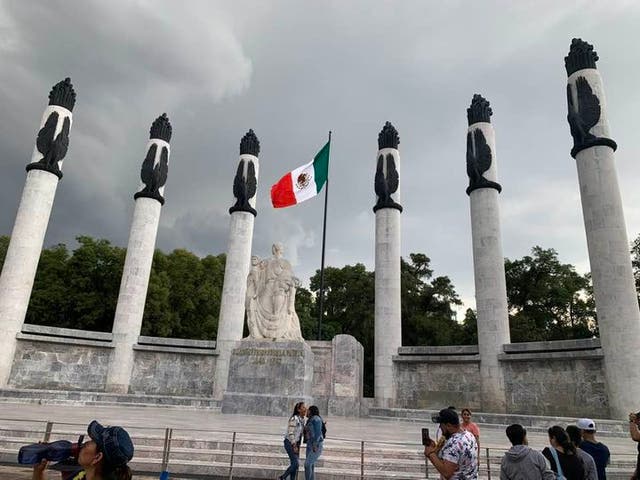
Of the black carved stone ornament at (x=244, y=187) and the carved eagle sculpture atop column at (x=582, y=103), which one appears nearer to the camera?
the carved eagle sculpture atop column at (x=582, y=103)

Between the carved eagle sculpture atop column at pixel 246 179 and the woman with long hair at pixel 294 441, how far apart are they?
1930cm

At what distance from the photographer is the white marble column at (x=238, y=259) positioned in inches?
856

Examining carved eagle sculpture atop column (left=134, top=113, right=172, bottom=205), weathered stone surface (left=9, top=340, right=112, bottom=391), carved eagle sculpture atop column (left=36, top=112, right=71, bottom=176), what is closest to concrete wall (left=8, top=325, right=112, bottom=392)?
weathered stone surface (left=9, top=340, right=112, bottom=391)

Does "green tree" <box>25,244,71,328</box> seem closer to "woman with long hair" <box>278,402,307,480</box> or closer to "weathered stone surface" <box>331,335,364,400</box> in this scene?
"weathered stone surface" <box>331,335,364,400</box>

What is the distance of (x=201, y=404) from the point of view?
647 inches

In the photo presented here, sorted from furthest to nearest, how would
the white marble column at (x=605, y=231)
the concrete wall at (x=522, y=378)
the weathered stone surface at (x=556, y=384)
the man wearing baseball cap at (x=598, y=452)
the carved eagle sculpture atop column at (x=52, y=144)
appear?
the carved eagle sculpture atop column at (x=52, y=144) → the concrete wall at (x=522, y=378) → the weathered stone surface at (x=556, y=384) → the white marble column at (x=605, y=231) → the man wearing baseball cap at (x=598, y=452)

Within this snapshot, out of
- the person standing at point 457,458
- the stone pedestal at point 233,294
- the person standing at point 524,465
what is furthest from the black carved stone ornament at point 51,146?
the person standing at point 524,465

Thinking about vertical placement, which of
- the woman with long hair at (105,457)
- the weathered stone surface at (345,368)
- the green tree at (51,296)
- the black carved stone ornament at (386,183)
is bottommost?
the woman with long hair at (105,457)

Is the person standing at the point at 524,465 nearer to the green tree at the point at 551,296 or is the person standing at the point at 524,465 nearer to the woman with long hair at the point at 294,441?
the woman with long hair at the point at 294,441

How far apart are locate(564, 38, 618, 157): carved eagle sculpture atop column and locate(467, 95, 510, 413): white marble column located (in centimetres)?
384

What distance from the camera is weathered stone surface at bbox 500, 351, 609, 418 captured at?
15.5m

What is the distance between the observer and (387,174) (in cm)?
2317

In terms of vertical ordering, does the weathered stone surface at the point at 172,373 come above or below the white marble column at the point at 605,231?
below

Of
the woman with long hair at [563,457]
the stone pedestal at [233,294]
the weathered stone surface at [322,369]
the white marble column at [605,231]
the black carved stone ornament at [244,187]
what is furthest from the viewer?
the black carved stone ornament at [244,187]
